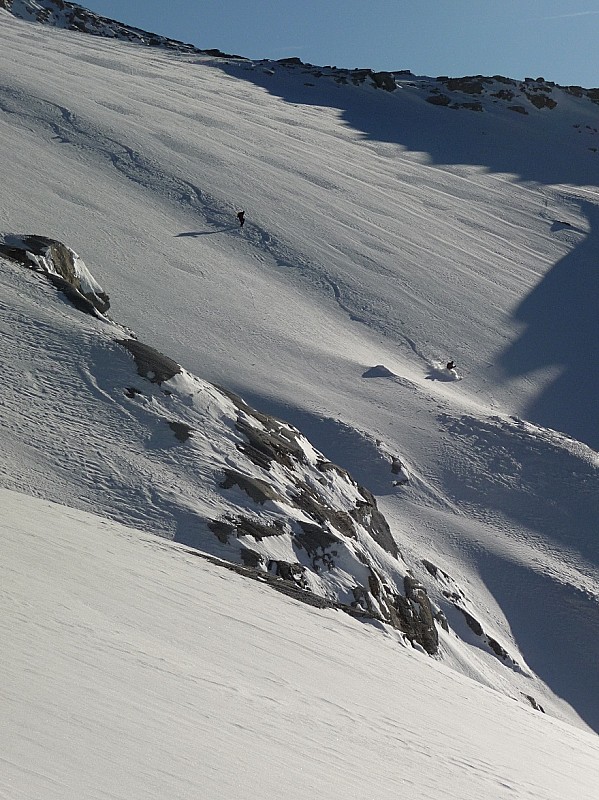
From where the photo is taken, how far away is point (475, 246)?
139ft

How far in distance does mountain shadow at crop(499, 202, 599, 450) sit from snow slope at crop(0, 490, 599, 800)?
2093 cm

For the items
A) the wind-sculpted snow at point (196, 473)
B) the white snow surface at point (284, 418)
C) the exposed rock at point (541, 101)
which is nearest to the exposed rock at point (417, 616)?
the wind-sculpted snow at point (196, 473)

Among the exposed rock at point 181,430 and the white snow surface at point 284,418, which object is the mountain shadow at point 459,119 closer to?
the white snow surface at point 284,418

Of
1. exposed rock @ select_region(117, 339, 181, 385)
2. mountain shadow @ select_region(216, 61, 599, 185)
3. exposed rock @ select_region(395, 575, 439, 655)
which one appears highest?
mountain shadow @ select_region(216, 61, 599, 185)

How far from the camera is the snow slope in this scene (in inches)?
171

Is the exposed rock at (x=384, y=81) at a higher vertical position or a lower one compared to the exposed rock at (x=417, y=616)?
higher

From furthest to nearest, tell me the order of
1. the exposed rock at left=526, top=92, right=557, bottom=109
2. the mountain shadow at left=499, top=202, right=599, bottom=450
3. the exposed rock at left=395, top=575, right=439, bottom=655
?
the exposed rock at left=526, top=92, right=557, bottom=109
the mountain shadow at left=499, top=202, right=599, bottom=450
the exposed rock at left=395, top=575, right=439, bottom=655

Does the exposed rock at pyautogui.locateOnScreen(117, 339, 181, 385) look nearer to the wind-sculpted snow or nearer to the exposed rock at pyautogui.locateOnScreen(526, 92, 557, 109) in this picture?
the wind-sculpted snow

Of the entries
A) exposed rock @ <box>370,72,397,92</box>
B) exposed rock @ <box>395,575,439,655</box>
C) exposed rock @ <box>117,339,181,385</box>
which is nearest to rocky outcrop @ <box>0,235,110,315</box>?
exposed rock @ <box>117,339,181,385</box>

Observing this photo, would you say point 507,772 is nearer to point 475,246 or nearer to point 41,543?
point 41,543

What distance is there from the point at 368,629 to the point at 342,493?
19.4ft

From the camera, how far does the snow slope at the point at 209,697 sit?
4340mm

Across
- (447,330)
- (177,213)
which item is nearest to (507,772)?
(447,330)

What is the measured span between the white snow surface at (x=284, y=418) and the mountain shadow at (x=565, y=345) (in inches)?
7.0
